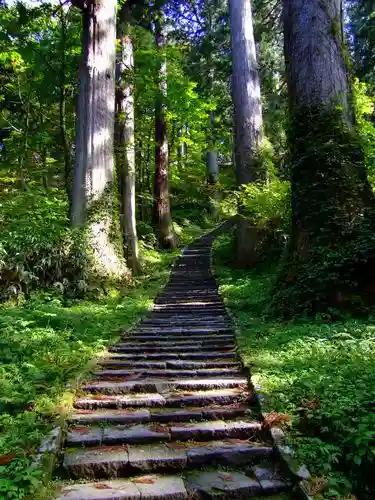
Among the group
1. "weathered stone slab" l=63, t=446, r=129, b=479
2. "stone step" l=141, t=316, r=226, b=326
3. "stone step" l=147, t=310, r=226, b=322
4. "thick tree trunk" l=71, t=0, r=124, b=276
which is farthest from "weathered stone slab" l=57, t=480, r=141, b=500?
"thick tree trunk" l=71, t=0, r=124, b=276

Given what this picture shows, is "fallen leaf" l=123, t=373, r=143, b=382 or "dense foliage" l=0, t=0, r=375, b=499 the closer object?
"dense foliage" l=0, t=0, r=375, b=499

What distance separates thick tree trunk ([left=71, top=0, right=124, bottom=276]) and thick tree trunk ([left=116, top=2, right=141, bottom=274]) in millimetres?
2658

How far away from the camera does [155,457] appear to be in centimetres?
355

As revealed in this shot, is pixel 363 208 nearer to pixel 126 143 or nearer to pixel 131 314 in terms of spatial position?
pixel 131 314

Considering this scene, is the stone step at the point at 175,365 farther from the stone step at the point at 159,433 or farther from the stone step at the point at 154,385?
the stone step at the point at 159,433

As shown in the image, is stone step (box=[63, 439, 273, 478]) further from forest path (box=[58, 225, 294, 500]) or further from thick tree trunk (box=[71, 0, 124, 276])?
thick tree trunk (box=[71, 0, 124, 276])

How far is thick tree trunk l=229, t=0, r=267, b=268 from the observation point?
13.8m

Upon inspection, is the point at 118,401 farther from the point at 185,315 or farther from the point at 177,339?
the point at 185,315

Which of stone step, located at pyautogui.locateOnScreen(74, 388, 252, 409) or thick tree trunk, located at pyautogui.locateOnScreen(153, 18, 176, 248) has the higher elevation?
thick tree trunk, located at pyautogui.locateOnScreen(153, 18, 176, 248)

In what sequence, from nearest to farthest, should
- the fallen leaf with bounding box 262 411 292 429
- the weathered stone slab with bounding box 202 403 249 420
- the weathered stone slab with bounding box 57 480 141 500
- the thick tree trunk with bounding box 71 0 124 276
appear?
the weathered stone slab with bounding box 57 480 141 500, the fallen leaf with bounding box 262 411 292 429, the weathered stone slab with bounding box 202 403 249 420, the thick tree trunk with bounding box 71 0 124 276

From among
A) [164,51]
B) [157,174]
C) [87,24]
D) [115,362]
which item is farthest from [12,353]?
[157,174]

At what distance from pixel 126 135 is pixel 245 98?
369 centimetres

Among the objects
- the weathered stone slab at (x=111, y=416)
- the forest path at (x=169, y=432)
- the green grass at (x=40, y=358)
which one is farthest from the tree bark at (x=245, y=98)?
the weathered stone slab at (x=111, y=416)

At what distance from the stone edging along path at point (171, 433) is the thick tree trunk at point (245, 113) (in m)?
7.92
